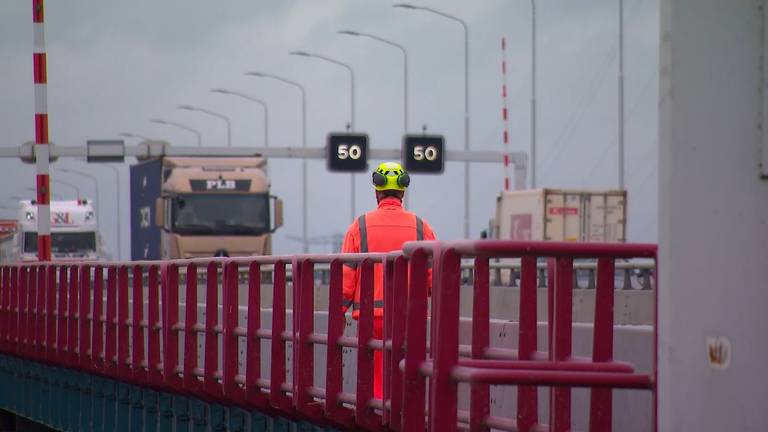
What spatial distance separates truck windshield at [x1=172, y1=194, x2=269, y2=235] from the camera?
132 feet

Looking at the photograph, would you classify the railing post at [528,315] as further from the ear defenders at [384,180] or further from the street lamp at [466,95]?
the street lamp at [466,95]

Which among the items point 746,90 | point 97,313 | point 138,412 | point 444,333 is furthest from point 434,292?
point 97,313

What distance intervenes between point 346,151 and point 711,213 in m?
43.0

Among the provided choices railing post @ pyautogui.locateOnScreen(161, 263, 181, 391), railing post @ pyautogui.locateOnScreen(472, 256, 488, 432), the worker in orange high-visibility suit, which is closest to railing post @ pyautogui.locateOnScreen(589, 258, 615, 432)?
railing post @ pyautogui.locateOnScreen(472, 256, 488, 432)

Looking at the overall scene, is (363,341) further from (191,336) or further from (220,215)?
(220,215)

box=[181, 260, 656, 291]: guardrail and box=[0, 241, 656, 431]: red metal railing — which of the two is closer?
box=[0, 241, 656, 431]: red metal railing

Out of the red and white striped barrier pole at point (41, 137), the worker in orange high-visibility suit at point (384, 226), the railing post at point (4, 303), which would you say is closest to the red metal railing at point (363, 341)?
the worker in orange high-visibility suit at point (384, 226)

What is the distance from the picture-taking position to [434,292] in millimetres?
6332

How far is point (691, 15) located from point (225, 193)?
3606cm

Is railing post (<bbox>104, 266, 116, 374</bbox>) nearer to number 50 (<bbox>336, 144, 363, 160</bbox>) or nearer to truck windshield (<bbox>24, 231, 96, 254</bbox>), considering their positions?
number 50 (<bbox>336, 144, 363, 160</bbox>)

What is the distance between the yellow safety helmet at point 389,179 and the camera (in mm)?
9539

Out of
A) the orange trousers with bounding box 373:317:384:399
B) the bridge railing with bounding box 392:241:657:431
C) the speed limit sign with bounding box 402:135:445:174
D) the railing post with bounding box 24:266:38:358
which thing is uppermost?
the speed limit sign with bounding box 402:135:445:174

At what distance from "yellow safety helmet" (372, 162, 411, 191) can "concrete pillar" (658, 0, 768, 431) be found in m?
4.98

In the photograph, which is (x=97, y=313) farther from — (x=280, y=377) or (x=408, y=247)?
(x=408, y=247)
